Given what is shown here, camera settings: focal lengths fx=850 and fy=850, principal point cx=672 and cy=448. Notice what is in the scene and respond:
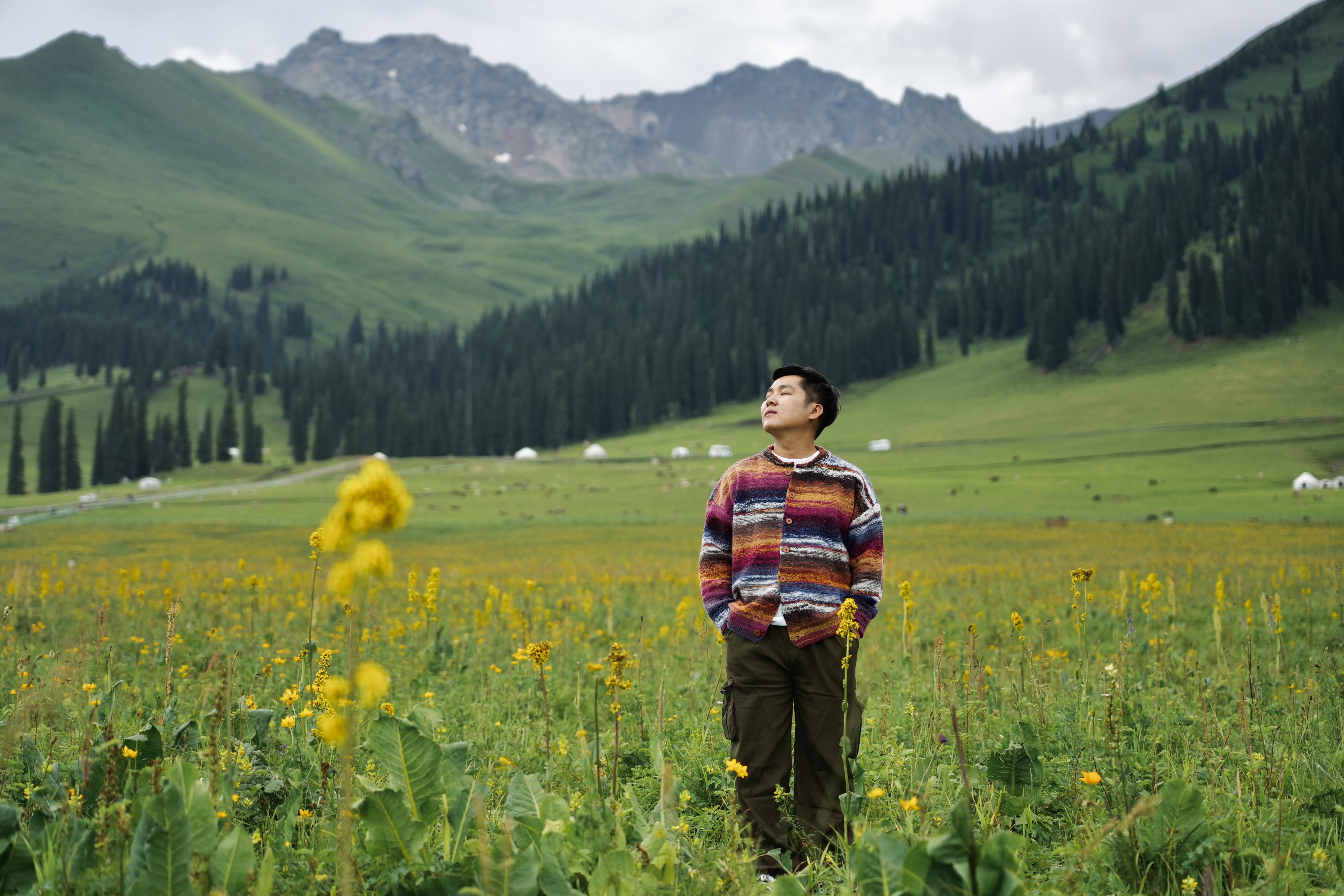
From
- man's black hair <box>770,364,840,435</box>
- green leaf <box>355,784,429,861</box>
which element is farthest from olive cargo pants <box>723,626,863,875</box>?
green leaf <box>355,784,429,861</box>

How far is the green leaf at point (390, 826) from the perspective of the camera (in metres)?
3.17

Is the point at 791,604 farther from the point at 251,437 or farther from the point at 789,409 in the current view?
the point at 251,437

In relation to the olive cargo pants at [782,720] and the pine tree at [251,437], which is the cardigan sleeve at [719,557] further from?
the pine tree at [251,437]

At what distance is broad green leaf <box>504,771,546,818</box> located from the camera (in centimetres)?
346

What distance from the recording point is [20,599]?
38.3 feet

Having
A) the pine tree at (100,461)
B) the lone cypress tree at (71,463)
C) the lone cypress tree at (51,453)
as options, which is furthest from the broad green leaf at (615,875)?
the lone cypress tree at (51,453)

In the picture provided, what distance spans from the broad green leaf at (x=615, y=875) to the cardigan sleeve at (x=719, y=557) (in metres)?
1.86

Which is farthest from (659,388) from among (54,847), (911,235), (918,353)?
(54,847)

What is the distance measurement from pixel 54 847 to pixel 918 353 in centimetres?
13625

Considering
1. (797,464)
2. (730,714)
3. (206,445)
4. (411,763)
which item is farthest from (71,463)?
(411,763)

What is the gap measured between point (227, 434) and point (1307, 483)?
126 meters

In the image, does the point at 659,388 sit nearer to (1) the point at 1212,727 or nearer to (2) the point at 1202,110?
(1) the point at 1212,727

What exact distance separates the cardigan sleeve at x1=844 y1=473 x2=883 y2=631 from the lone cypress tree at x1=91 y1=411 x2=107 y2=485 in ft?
419

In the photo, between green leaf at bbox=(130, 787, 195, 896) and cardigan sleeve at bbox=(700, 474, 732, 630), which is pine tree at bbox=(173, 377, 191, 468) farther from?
green leaf at bbox=(130, 787, 195, 896)
